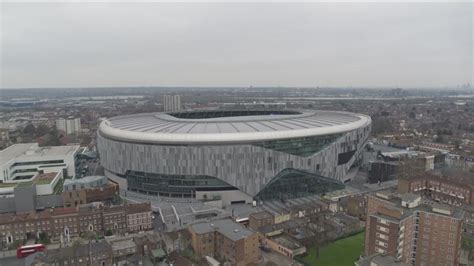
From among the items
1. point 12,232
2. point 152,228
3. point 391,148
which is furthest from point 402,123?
point 12,232

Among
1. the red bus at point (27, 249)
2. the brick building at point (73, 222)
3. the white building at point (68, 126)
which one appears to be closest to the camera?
the red bus at point (27, 249)

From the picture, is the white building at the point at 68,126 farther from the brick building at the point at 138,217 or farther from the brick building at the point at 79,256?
the brick building at the point at 79,256

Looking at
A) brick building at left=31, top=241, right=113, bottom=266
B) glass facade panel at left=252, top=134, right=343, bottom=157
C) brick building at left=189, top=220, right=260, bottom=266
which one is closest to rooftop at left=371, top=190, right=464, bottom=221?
brick building at left=189, top=220, right=260, bottom=266

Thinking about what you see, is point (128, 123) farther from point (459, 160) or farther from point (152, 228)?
point (459, 160)

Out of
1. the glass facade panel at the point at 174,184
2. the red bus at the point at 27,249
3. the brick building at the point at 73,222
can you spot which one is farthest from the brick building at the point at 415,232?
the red bus at the point at 27,249

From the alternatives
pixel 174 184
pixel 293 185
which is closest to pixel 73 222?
pixel 174 184

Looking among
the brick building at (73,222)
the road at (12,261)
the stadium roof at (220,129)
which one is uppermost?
the stadium roof at (220,129)
